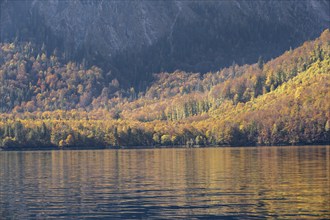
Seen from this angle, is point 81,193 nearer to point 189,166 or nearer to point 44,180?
point 44,180

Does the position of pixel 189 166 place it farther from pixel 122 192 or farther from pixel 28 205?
pixel 28 205

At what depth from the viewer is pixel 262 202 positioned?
9731 cm

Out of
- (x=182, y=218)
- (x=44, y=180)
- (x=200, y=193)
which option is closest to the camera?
(x=182, y=218)

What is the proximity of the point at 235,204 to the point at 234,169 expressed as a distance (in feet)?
192

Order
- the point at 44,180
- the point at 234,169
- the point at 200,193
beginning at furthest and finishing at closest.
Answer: the point at 234,169
the point at 44,180
the point at 200,193

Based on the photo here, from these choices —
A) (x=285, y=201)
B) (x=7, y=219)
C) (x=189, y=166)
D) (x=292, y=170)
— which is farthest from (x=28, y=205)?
(x=189, y=166)

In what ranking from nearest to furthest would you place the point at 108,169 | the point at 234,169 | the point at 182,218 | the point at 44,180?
the point at 182,218, the point at 44,180, the point at 234,169, the point at 108,169

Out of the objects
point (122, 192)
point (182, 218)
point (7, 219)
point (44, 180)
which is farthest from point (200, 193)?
point (44, 180)

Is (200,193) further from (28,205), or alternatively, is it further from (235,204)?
(28,205)

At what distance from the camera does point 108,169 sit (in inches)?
6590

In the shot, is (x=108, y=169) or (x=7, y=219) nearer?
(x=7, y=219)

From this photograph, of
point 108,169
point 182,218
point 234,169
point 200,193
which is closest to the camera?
point 182,218

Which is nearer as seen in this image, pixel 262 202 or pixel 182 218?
pixel 182 218

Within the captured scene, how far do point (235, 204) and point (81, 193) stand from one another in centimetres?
2666
